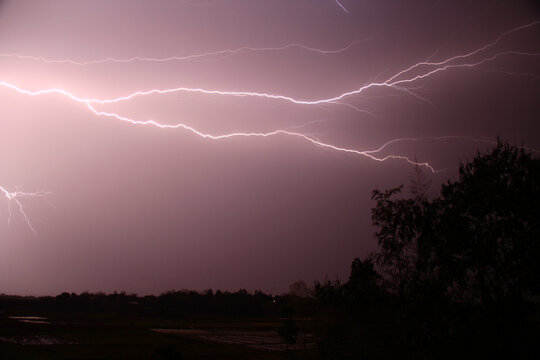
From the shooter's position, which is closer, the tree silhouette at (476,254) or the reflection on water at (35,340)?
the tree silhouette at (476,254)

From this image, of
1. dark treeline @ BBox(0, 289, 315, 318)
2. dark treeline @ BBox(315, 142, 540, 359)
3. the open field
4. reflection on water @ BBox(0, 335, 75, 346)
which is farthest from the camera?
dark treeline @ BBox(0, 289, 315, 318)

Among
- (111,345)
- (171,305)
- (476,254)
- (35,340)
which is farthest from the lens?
(171,305)

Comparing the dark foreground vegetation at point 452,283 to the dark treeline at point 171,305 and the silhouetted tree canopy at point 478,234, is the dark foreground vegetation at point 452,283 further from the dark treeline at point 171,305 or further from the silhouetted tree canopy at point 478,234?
the dark treeline at point 171,305

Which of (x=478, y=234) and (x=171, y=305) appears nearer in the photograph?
(x=478, y=234)

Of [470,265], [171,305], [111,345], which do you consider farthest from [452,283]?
[171,305]

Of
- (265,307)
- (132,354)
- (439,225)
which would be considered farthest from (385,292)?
(265,307)

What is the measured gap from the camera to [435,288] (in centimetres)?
709

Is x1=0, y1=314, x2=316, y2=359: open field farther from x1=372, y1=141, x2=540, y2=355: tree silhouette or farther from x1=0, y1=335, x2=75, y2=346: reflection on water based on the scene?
x1=372, y1=141, x2=540, y2=355: tree silhouette

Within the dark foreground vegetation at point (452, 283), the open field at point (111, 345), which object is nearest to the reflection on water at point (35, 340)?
the open field at point (111, 345)

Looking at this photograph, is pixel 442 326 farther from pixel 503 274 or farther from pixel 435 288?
pixel 503 274

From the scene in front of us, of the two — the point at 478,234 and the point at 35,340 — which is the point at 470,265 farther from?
the point at 35,340

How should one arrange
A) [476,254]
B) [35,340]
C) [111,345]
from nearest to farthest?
[476,254] → [111,345] → [35,340]

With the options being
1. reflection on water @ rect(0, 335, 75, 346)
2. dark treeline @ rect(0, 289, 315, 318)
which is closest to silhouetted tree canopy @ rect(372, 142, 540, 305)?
reflection on water @ rect(0, 335, 75, 346)

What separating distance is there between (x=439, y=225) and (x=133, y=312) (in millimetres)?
56645
